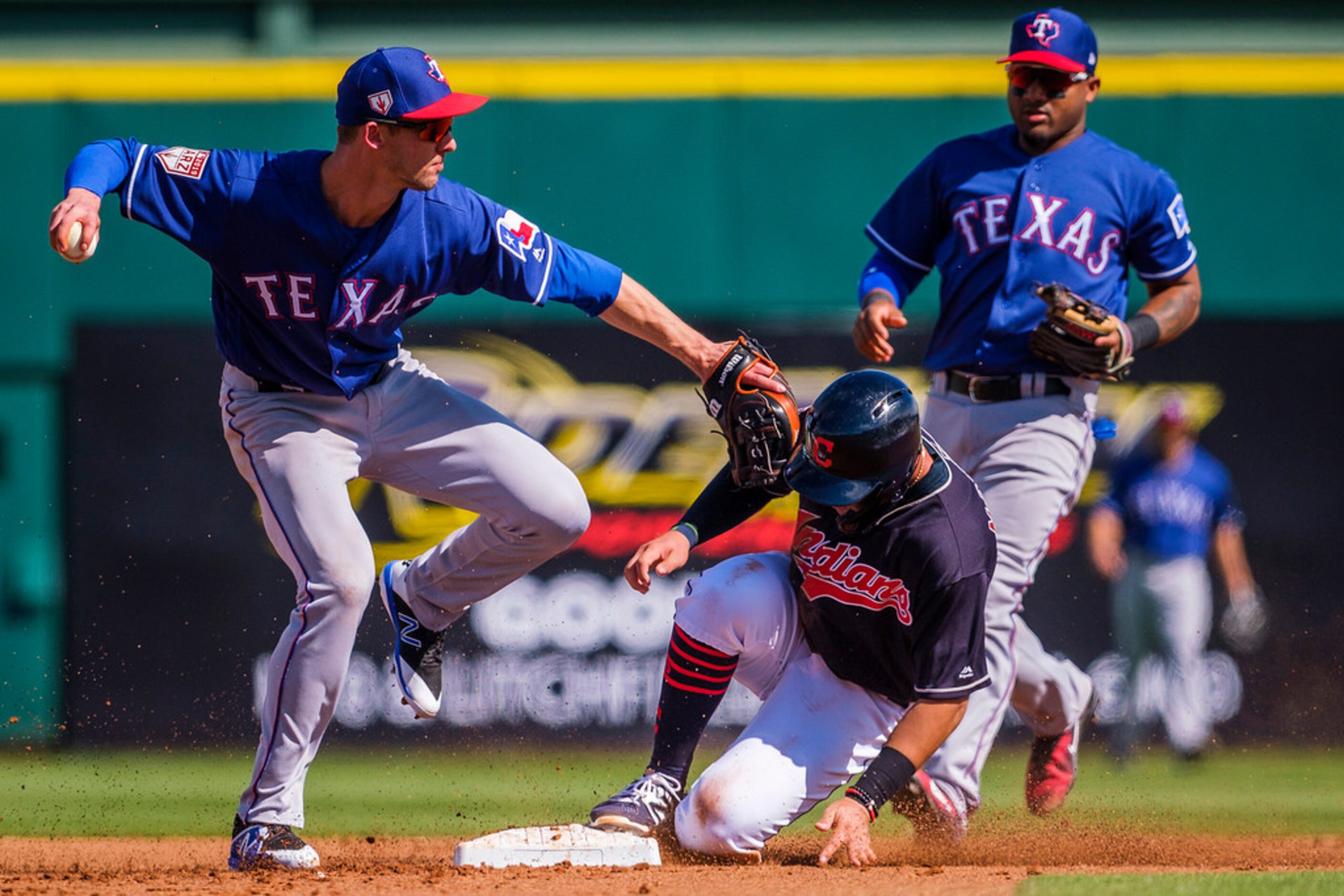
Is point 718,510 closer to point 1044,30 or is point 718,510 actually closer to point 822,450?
point 822,450

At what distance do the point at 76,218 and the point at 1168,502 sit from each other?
15.7 feet

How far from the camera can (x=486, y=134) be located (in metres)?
6.45

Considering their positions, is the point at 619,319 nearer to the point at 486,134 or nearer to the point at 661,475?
the point at 661,475

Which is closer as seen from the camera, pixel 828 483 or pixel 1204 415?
pixel 828 483

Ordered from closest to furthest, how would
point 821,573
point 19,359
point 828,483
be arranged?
point 828,483 < point 821,573 < point 19,359

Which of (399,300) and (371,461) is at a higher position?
(399,300)

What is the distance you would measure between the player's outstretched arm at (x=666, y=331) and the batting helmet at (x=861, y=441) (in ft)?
1.22

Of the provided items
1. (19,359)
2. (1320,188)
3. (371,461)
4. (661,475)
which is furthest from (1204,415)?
(19,359)

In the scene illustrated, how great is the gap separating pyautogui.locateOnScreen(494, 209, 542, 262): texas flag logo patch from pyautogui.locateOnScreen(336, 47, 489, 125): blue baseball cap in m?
0.35

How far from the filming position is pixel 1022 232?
3889 millimetres

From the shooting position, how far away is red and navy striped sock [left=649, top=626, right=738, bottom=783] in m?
3.49

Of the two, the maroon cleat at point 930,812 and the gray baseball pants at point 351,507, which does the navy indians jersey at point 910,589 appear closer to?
the maroon cleat at point 930,812

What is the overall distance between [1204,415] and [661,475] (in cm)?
241

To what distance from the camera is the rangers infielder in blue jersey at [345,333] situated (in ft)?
10.8
